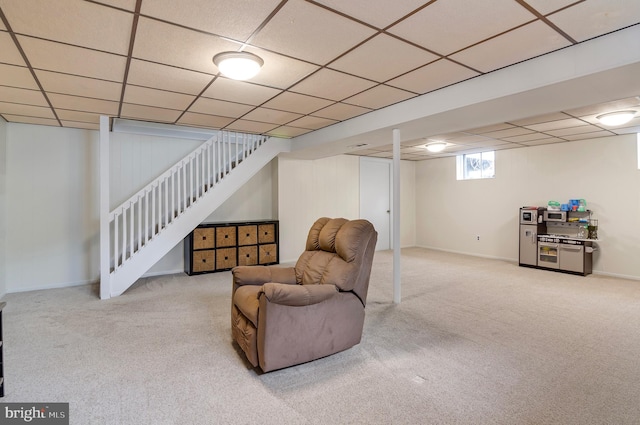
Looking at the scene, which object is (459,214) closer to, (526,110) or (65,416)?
(526,110)

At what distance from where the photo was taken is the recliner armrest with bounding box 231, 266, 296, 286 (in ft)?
10.2

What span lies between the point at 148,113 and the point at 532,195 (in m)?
6.99

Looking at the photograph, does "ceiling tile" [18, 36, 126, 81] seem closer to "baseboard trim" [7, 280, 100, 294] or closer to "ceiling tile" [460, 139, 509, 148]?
"baseboard trim" [7, 280, 100, 294]

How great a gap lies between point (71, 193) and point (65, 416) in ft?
13.4

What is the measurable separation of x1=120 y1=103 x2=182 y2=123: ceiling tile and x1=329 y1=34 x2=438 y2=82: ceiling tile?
8.40 ft

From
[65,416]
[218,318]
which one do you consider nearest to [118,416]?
[65,416]

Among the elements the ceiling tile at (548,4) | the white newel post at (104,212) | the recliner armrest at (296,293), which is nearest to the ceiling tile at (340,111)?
the ceiling tile at (548,4)

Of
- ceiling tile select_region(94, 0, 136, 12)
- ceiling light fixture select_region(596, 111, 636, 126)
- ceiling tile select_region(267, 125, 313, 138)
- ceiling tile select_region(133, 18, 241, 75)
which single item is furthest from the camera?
ceiling tile select_region(267, 125, 313, 138)

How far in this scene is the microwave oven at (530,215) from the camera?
20.2 ft

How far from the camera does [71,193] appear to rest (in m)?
5.04

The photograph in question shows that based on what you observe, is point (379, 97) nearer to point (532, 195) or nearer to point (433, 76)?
point (433, 76)

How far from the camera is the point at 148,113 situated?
14.3ft

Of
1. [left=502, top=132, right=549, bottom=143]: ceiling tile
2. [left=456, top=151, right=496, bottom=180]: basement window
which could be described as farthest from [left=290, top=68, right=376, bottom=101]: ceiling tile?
[left=456, top=151, right=496, bottom=180]: basement window

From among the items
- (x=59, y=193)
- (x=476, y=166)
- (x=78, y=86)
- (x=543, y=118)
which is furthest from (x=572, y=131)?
(x=59, y=193)
